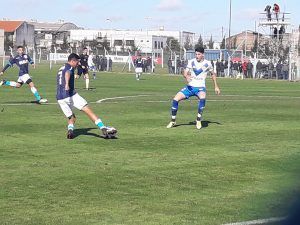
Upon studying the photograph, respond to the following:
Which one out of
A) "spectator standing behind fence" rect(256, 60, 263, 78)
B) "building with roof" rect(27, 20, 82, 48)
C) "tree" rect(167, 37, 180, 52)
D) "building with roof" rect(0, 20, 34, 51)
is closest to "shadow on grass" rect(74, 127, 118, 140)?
"spectator standing behind fence" rect(256, 60, 263, 78)

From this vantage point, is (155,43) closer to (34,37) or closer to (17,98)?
(34,37)

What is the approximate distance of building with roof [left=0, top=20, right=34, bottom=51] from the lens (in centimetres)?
14046

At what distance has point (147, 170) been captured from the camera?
9.86 metres

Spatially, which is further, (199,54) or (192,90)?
(192,90)

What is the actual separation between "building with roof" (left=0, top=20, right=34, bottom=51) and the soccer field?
124845 millimetres

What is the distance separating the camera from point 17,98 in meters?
25.4

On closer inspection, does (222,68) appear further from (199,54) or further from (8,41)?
(8,41)

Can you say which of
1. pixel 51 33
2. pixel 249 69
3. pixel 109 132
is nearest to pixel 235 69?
pixel 249 69

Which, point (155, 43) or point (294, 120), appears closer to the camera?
point (294, 120)

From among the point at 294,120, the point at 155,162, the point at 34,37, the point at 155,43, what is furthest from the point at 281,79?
the point at 34,37

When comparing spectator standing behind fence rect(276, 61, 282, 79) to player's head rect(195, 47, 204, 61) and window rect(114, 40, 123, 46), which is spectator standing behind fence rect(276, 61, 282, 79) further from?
window rect(114, 40, 123, 46)

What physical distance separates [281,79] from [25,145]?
4845 cm

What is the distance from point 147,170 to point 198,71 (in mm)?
6962

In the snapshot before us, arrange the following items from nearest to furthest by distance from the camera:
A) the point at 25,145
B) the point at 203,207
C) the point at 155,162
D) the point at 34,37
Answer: the point at 203,207
the point at 155,162
the point at 25,145
the point at 34,37
